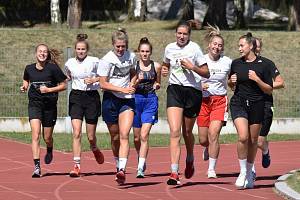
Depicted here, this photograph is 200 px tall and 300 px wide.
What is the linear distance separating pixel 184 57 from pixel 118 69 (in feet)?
3.10

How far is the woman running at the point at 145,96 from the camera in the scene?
46.6ft

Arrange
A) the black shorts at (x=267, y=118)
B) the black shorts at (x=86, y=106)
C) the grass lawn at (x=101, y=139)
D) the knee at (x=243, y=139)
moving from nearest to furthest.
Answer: the knee at (x=243, y=139) → the black shorts at (x=267, y=118) → the black shorts at (x=86, y=106) → the grass lawn at (x=101, y=139)

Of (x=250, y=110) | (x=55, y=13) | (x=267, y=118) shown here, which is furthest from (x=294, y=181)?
(x=55, y=13)

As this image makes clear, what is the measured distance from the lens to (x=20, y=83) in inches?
959

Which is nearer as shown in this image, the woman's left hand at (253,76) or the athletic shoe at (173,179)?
the woman's left hand at (253,76)

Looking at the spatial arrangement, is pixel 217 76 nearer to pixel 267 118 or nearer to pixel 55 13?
pixel 267 118

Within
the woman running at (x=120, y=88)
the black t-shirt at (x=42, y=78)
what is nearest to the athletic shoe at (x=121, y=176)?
the woman running at (x=120, y=88)

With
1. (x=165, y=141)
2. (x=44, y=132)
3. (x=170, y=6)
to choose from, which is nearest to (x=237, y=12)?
(x=170, y=6)

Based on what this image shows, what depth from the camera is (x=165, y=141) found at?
21.4 meters

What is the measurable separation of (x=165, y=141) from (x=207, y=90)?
6.91 m

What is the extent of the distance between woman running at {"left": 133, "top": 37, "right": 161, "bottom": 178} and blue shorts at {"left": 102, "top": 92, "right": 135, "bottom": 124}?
773 millimetres

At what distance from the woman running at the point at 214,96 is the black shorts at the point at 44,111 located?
2.32m

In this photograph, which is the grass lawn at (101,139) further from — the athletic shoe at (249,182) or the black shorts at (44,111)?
the athletic shoe at (249,182)

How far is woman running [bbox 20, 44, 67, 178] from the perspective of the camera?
14625 millimetres
